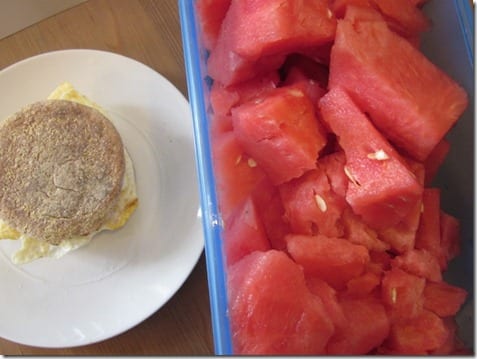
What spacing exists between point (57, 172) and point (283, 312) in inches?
22.8

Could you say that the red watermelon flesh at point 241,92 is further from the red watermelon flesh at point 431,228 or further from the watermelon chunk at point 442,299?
the watermelon chunk at point 442,299

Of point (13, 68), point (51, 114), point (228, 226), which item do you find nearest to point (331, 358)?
point (228, 226)

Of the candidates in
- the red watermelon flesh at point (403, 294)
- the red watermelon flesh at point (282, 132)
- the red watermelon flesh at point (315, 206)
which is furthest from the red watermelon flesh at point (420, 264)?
the red watermelon flesh at point (282, 132)

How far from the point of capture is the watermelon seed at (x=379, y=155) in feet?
2.79

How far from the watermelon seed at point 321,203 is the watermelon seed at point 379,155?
0.11m

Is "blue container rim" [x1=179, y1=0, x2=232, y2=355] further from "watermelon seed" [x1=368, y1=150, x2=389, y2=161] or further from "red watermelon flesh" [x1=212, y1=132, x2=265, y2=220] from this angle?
"watermelon seed" [x1=368, y1=150, x2=389, y2=161]

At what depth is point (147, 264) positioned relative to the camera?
1.14m

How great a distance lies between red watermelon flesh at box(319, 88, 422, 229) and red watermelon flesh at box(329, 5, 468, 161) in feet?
0.11

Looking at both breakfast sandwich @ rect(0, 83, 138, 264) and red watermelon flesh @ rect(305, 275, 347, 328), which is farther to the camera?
breakfast sandwich @ rect(0, 83, 138, 264)

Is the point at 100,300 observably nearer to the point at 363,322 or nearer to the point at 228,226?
the point at 228,226

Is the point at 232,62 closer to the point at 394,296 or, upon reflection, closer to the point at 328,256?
the point at 328,256

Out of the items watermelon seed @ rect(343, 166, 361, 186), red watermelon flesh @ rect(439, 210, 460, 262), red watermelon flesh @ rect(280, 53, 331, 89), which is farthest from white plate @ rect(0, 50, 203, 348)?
red watermelon flesh @ rect(439, 210, 460, 262)

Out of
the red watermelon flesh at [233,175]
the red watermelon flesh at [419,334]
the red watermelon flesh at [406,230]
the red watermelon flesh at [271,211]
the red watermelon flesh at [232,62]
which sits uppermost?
the red watermelon flesh at [232,62]

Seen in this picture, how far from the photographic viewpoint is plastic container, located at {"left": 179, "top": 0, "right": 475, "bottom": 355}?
93 cm
